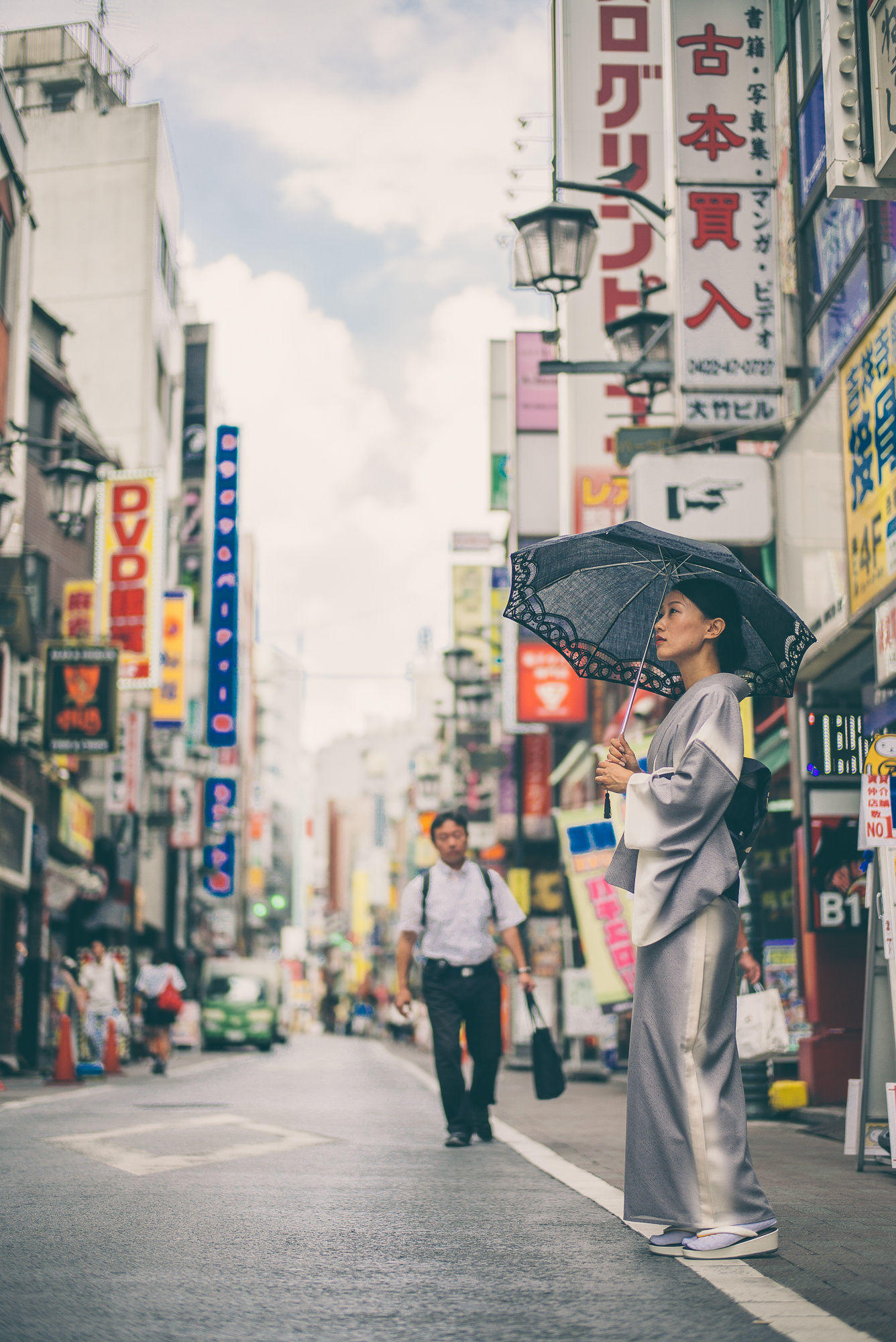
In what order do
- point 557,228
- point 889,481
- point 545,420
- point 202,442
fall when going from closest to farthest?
point 889,481, point 557,228, point 545,420, point 202,442

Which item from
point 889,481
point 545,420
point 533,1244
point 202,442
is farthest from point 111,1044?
point 202,442

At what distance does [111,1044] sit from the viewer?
2073 cm

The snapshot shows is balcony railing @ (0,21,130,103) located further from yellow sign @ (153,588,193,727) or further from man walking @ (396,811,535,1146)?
man walking @ (396,811,535,1146)

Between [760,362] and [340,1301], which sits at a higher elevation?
[760,362]

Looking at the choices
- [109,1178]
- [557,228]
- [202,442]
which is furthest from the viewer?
[202,442]

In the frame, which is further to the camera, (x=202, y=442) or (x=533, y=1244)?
(x=202, y=442)

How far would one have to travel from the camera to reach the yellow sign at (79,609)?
1195 inches

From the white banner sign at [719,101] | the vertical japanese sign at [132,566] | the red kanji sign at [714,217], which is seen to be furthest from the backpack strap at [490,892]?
the vertical japanese sign at [132,566]

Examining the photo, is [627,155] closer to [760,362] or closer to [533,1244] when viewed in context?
[760,362]

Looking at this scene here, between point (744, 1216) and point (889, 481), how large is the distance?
596 centimetres

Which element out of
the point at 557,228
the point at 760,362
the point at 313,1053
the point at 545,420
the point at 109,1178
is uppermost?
the point at 545,420

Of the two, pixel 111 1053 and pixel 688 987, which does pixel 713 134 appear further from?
pixel 111 1053

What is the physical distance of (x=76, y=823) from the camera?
31.0 m

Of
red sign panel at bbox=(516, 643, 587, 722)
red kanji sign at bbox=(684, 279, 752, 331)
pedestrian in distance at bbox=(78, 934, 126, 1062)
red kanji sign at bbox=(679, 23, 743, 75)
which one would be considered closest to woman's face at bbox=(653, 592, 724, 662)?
red kanji sign at bbox=(684, 279, 752, 331)
